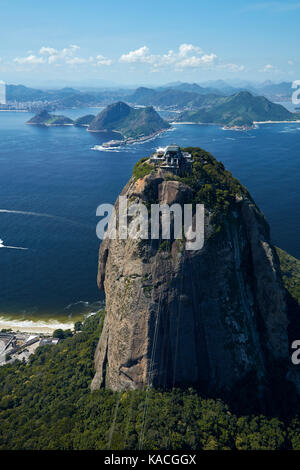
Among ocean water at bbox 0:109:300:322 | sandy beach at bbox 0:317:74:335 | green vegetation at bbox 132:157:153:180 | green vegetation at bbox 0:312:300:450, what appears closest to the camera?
green vegetation at bbox 0:312:300:450

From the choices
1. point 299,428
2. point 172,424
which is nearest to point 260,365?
point 299,428

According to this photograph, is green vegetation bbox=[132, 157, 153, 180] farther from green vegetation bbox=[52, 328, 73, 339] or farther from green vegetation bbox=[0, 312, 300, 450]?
green vegetation bbox=[52, 328, 73, 339]

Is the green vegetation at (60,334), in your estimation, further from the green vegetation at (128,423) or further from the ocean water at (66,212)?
the green vegetation at (128,423)

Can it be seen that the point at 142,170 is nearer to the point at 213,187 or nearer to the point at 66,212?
the point at 213,187

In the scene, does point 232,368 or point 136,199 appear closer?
point 232,368

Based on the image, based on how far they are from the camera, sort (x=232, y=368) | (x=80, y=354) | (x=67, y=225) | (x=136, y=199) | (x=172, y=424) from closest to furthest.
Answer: (x=172, y=424) < (x=232, y=368) < (x=136, y=199) < (x=80, y=354) < (x=67, y=225)

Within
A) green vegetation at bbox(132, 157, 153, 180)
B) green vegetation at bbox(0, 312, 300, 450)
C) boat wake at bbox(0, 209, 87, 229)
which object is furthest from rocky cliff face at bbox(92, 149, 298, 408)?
boat wake at bbox(0, 209, 87, 229)
